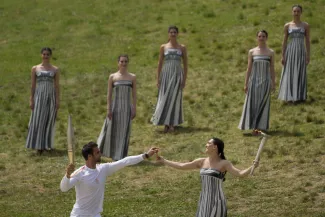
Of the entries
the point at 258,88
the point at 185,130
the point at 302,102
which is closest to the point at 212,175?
the point at 258,88

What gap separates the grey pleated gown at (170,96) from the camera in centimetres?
2464

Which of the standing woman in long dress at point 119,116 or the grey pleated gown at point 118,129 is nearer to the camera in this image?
the standing woman in long dress at point 119,116

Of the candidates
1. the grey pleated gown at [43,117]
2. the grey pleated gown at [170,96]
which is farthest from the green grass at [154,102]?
the grey pleated gown at [170,96]

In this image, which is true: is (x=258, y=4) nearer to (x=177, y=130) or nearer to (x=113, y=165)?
(x=177, y=130)

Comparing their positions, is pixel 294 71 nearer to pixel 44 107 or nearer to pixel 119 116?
pixel 119 116

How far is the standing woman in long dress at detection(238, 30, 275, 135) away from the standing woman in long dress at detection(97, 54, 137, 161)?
3077 millimetres

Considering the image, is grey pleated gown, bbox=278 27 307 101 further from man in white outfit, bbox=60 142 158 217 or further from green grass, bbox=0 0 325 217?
man in white outfit, bbox=60 142 158 217

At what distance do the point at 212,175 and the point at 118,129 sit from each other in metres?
6.88

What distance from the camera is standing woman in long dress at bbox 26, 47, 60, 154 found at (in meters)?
23.4

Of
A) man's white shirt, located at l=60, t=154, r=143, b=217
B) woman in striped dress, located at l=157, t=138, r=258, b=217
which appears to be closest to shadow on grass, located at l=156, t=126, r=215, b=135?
woman in striped dress, located at l=157, t=138, r=258, b=217

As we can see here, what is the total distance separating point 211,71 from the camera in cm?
2984

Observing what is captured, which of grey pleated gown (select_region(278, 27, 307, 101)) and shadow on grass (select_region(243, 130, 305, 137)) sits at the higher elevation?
grey pleated gown (select_region(278, 27, 307, 101))

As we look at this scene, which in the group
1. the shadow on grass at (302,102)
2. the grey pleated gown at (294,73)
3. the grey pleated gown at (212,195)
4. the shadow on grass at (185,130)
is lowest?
the grey pleated gown at (212,195)

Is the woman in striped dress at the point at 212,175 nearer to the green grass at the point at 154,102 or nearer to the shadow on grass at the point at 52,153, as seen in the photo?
the green grass at the point at 154,102
